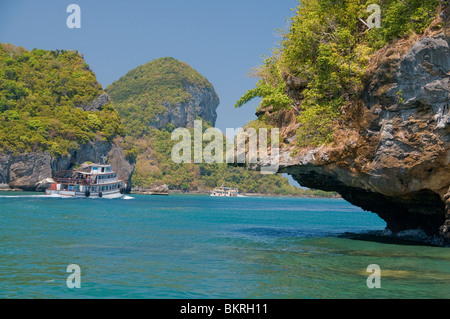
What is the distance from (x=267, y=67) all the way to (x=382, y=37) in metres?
7.10

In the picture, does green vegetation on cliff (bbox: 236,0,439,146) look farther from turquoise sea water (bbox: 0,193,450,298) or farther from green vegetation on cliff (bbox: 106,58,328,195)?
green vegetation on cliff (bbox: 106,58,328,195)

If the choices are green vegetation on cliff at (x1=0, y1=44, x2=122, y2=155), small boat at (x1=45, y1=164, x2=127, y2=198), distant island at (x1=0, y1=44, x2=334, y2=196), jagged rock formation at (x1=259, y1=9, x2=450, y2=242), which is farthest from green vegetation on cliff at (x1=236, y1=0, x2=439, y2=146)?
green vegetation on cliff at (x1=0, y1=44, x2=122, y2=155)

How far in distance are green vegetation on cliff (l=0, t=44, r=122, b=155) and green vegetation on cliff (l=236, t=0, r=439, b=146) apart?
7276 cm

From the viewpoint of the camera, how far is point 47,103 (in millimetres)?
94250

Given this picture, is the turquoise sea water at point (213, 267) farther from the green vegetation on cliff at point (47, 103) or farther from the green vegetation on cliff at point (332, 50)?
the green vegetation on cliff at point (47, 103)

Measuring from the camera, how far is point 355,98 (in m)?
17.3

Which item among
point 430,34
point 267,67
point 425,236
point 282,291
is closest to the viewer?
point 282,291

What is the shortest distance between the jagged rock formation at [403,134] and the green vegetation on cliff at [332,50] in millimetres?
Result: 526

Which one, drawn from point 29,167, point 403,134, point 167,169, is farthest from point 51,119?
point 403,134

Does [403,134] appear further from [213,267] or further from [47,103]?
[47,103]

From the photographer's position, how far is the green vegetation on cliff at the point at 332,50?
51.1 ft

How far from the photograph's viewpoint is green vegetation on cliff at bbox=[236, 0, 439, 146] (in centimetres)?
1557
